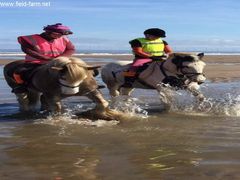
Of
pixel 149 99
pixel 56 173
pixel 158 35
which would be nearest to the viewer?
pixel 56 173

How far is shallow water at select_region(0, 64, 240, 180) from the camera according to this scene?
455 centimetres

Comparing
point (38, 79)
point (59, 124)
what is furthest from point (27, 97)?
point (59, 124)

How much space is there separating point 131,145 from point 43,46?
3457 mm

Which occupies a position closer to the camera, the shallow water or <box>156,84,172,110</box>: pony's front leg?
the shallow water

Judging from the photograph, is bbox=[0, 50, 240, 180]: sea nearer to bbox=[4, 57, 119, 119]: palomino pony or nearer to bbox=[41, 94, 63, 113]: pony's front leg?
bbox=[41, 94, 63, 113]: pony's front leg

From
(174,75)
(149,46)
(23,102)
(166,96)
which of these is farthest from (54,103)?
(149,46)

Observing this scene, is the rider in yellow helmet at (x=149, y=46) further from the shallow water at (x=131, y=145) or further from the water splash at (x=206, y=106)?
the shallow water at (x=131, y=145)

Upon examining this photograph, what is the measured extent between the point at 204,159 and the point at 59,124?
2.88m

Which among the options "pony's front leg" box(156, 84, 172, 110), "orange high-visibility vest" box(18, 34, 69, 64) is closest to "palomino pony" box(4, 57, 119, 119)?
"orange high-visibility vest" box(18, 34, 69, 64)

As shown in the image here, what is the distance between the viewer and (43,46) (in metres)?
8.55

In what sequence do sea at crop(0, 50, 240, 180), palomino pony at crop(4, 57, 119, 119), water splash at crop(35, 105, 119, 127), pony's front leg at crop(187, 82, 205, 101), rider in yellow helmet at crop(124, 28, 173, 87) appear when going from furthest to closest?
1. rider in yellow helmet at crop(124, 28, 173, 87)
2. pony's front leg at crop(187, 82, 205, 101)
3. water splash at crop(35, 105, 119, 127)
4. palomino pony at crop(4, 57, 119, 119)
5. sea at crop(0, 50, 240, 180)

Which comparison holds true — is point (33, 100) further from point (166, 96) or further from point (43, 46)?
point (166, 96)

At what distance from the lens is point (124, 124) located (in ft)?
23.9

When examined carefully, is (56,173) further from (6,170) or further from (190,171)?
(190,171)
